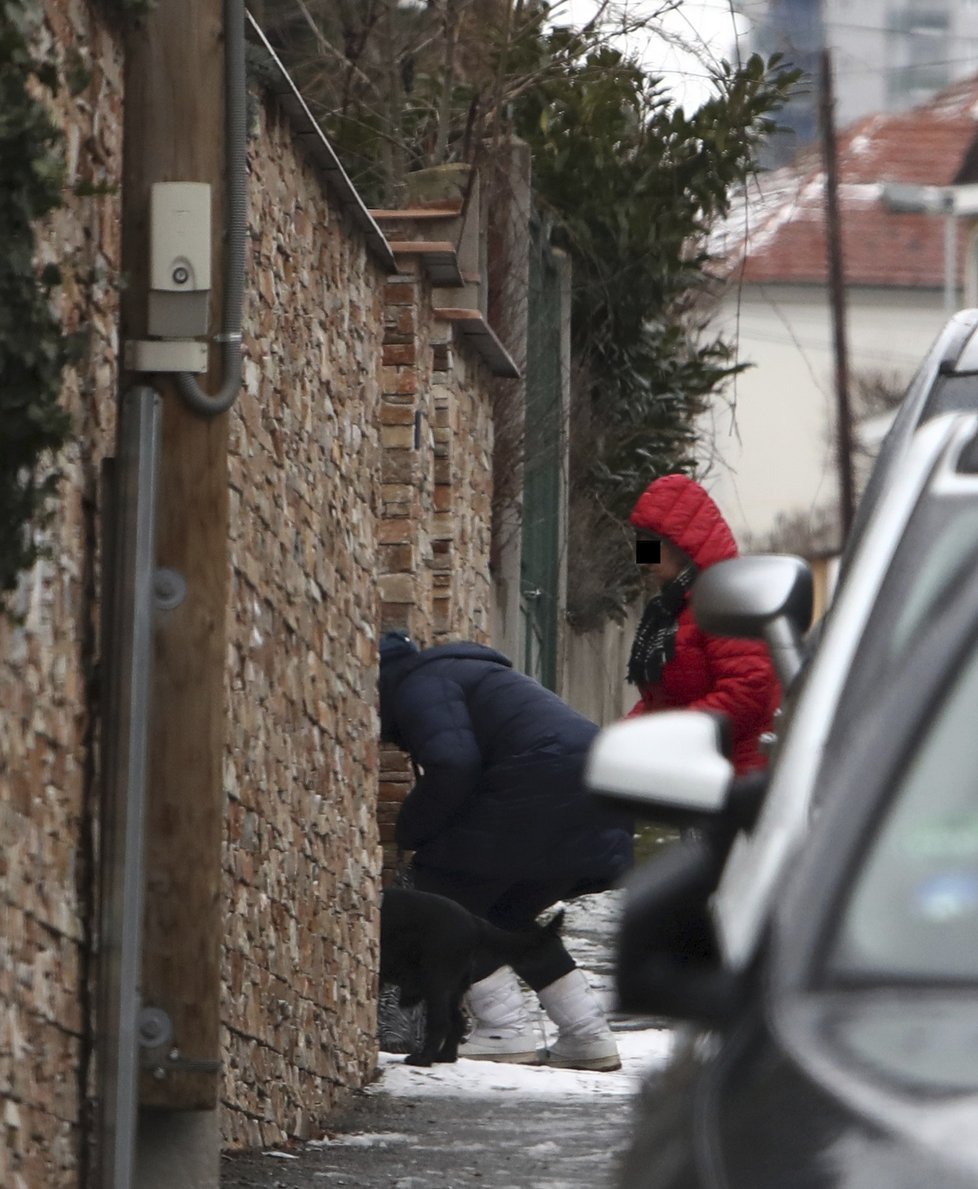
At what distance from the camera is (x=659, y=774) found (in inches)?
106

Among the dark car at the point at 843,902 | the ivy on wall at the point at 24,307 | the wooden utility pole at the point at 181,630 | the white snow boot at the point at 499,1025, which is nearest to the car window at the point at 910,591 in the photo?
the dark car at the point at 843,902

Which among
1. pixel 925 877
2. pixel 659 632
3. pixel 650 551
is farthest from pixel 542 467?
pixel 925 877

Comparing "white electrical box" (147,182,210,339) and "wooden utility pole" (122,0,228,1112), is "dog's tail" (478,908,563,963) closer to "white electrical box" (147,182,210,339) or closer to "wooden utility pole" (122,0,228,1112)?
"wooden utility pole" (122,0,228,1112)

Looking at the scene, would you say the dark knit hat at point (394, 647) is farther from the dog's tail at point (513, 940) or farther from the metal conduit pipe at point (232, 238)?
the metal conduit pipe at point (232, 238)

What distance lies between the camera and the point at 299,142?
6652 millimetres

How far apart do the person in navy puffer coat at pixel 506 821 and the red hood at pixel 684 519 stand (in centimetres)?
64

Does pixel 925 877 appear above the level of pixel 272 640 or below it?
below

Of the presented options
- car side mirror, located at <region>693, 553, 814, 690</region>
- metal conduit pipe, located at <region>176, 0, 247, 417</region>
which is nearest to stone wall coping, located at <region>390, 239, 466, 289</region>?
metal conduit pipe, located at <region>176, 0, 247, 417</region>

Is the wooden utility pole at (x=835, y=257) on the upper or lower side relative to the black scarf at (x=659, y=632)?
upper

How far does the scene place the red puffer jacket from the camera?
302 inches

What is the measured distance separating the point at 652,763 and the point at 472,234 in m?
8.82

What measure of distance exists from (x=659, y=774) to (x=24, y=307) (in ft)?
6.14

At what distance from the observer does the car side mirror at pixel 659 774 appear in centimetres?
267

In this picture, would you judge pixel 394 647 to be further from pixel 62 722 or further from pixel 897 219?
pixel 897 219
